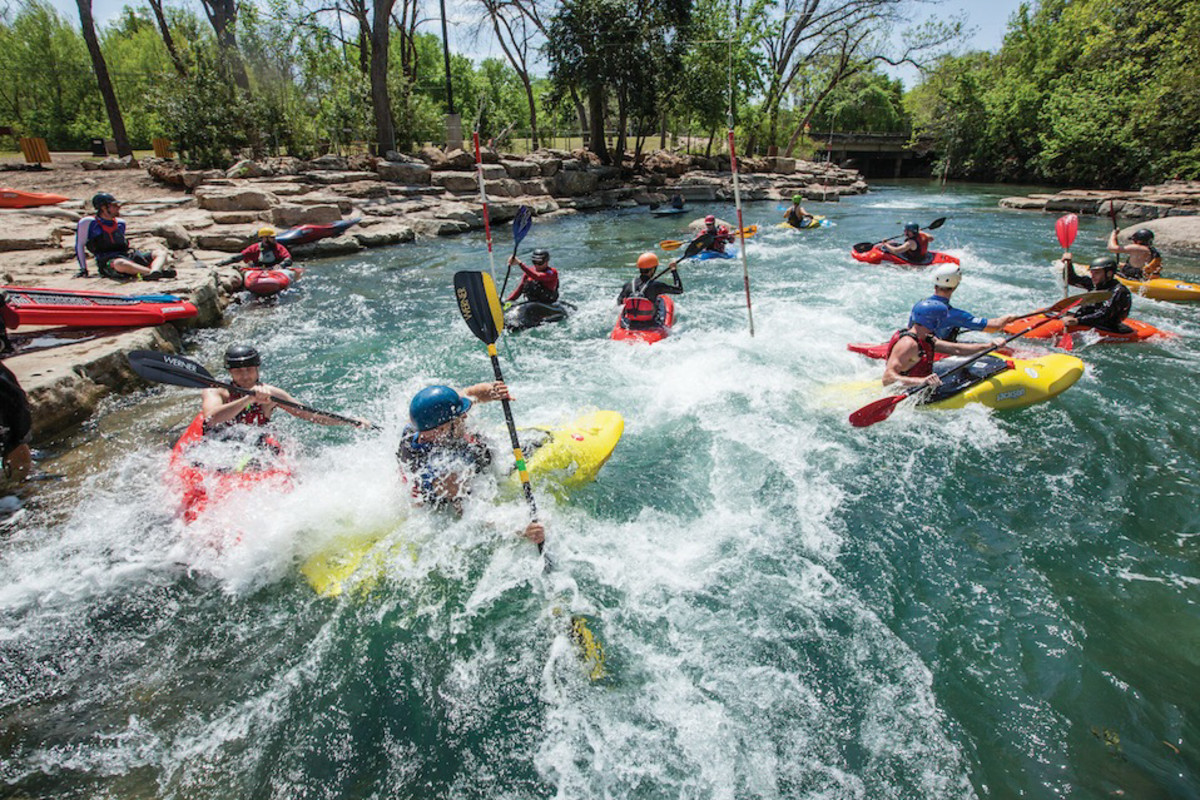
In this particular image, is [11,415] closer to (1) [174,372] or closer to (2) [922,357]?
(1) [174,372]

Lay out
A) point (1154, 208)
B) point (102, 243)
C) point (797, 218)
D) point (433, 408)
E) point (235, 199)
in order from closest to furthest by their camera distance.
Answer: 1. point (433, 408)
2. point (102, 243)
3. point (235, 199)
4. point (797, 218)
5. point (1154, 208)

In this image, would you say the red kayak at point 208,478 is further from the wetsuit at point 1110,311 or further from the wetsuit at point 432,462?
the wetsuit at point 1110,311

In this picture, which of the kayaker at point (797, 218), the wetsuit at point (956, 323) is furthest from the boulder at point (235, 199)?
the wetsuit at point (956, 323)

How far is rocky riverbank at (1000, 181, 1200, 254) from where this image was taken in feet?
42.6

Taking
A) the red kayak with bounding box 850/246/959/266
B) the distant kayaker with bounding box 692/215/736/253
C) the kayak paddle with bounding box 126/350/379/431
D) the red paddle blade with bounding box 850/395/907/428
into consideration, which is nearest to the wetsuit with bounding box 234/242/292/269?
the kayak paddle with bounding box 126/350/379/431

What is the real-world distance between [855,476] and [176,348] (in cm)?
799

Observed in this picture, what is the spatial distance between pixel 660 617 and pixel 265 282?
9087mm

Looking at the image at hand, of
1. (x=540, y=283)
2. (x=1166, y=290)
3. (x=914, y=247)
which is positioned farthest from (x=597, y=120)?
(x=1166, y=290)

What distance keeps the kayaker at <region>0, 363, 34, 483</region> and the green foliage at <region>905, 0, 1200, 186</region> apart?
30656 millimetres

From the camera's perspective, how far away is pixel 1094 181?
25844 mm

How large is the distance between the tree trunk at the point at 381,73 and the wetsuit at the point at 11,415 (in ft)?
59.5

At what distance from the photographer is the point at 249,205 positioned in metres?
14.0

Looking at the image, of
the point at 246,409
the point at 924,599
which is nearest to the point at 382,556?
the point at 246,409

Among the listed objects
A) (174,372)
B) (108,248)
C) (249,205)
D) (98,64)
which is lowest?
(174,372)
